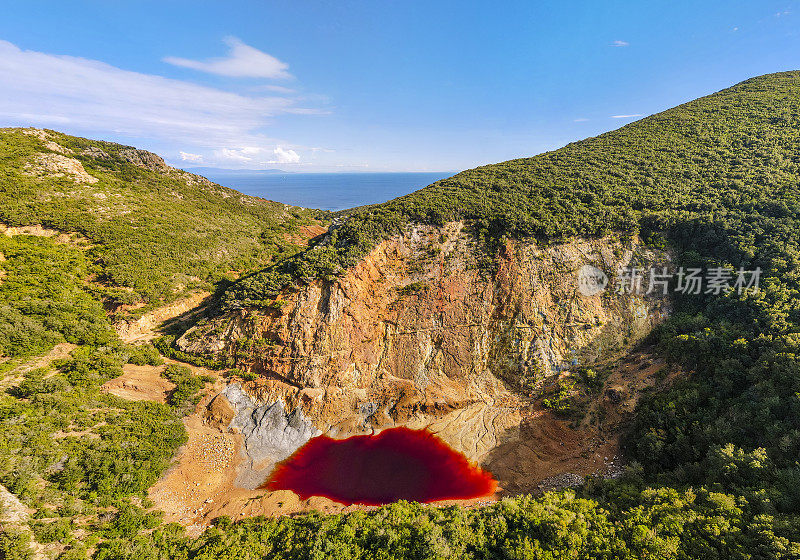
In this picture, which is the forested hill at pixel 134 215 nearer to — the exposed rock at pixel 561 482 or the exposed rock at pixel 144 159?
the exposed rock at pixel 144 159

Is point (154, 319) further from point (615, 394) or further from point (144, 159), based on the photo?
point (615, 394)

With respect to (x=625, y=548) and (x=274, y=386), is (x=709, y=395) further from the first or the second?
(x=274, y=386)

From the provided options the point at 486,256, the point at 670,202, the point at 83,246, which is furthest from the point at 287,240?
the point at 670,202

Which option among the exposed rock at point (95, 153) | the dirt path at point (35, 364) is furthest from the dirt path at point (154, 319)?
the exposed rock at point (95, 153)

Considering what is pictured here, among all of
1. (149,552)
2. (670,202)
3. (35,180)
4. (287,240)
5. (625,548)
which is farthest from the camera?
(287,240)

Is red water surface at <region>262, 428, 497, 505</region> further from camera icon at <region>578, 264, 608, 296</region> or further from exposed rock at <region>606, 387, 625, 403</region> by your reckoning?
camera icon at <region>578, 264, 608, 296</region>

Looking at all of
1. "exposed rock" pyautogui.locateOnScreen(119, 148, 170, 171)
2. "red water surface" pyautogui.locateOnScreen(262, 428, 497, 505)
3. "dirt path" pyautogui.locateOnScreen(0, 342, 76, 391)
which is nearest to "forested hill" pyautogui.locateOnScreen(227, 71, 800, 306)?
"dirt path" pyautogui.locateOnScreen(0, 342, 76, 391)

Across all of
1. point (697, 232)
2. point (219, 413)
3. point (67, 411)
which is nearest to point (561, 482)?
point (219, 413)
